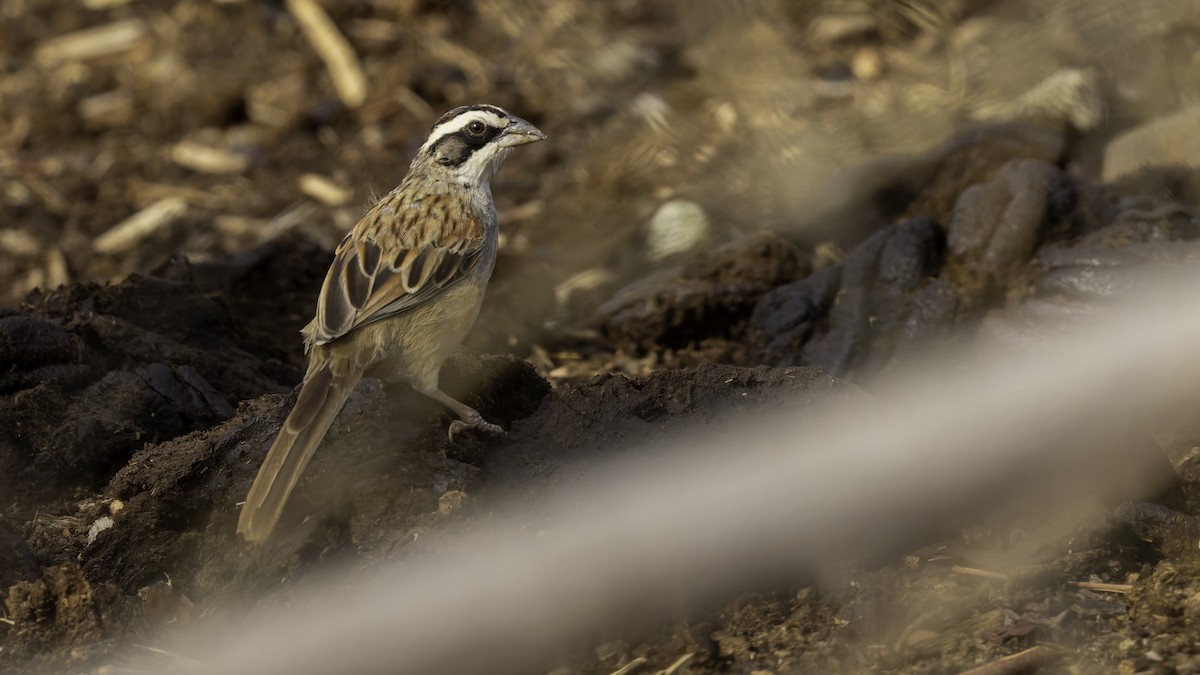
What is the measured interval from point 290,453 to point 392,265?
1.30 m

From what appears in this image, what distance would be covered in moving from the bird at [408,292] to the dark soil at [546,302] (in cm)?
12

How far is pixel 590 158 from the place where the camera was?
356 inches

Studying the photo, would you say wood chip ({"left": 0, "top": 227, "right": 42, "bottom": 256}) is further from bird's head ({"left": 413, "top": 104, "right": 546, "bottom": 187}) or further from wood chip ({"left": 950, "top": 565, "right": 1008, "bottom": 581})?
wood chip ({"left": 950, "top": 565, "right": 1008, "bottom": 581})

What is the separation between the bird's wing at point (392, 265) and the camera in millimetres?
5125

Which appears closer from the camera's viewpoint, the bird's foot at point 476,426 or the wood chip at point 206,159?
the bird's foot at point 476,426

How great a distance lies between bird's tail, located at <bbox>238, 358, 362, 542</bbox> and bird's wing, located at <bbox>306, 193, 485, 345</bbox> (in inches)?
18.1

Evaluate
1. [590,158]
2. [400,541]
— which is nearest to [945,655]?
[400,541]

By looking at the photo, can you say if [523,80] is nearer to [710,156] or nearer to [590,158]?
[590,158]

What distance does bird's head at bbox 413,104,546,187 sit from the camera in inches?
235

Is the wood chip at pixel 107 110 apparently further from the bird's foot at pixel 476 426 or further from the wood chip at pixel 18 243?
the bird's foot at pixel 476 426

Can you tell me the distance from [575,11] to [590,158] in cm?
218

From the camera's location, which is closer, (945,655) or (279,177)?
(945,655)

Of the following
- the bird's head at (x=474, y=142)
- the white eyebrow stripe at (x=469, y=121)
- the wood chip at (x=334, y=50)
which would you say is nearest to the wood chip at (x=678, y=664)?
the bird's head at (x=474, y=142)

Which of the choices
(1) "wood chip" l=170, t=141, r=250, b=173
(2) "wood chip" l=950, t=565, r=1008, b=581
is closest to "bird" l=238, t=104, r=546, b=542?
(2) "wood chip" l=950, t=565, r=1008, b=581
